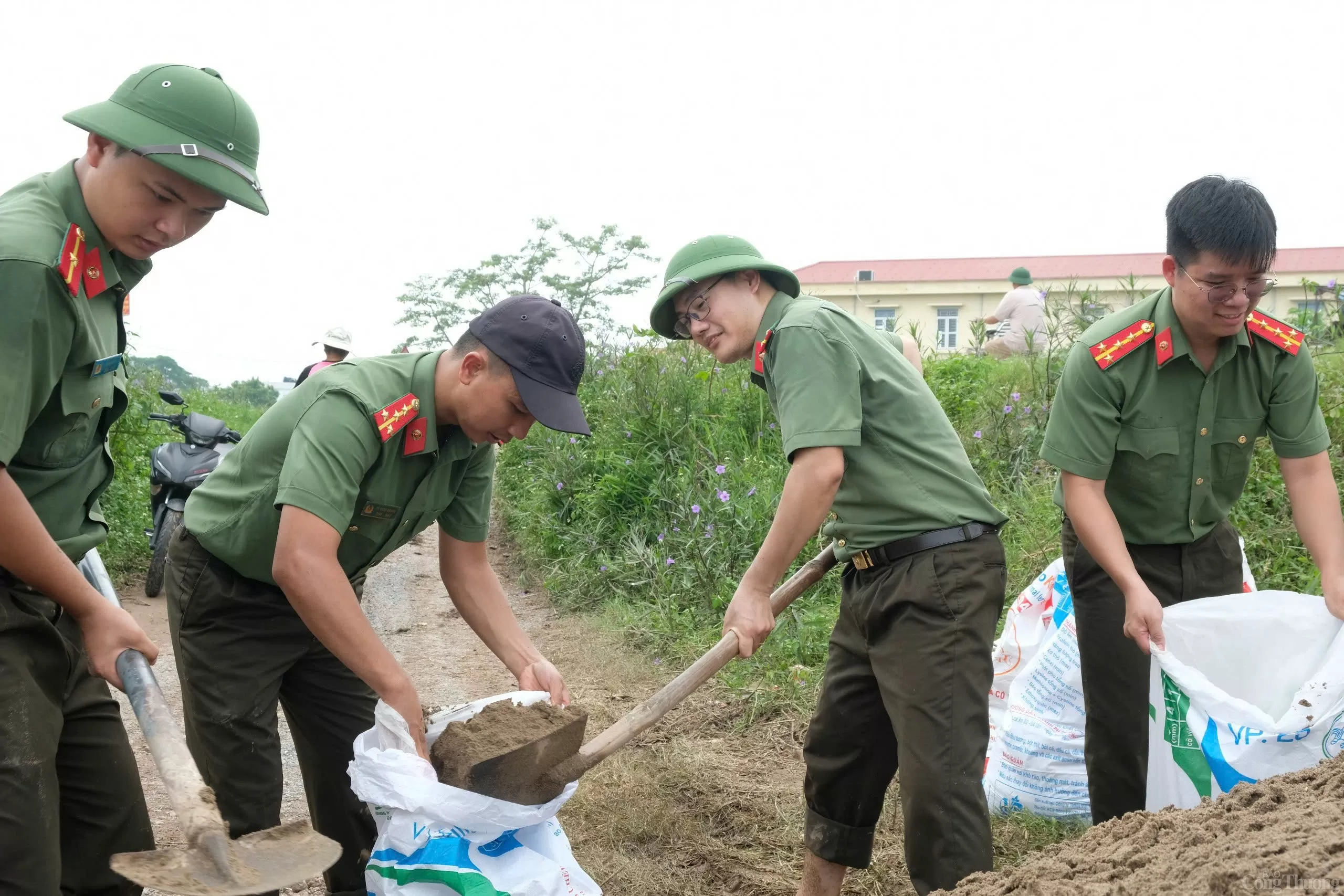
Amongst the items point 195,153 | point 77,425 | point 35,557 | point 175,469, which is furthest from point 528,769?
point 175,469

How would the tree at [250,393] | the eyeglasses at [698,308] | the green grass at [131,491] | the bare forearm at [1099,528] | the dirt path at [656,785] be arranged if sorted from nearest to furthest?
the bare forearm at [1099,528] → the eyeglasses at [698,308] → the dirt path at [656,785] → the green grass at [131,491] → the tree at [250,393]

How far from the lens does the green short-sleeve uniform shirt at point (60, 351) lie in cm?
184

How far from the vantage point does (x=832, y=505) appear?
277 cm

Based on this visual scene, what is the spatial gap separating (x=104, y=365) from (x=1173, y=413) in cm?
254

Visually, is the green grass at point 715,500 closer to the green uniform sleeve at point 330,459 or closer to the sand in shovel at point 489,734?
the sand in shovel at point 489,734

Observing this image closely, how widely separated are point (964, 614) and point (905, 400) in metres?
0.54

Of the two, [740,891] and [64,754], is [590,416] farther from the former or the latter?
[64,754]

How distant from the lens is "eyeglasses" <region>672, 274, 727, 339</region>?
2828mm

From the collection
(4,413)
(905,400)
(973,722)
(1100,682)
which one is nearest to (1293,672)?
(1100,682)

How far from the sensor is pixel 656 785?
3963 mm

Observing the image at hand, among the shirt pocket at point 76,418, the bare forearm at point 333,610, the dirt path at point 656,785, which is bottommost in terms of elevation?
the dirt path at point 656,785

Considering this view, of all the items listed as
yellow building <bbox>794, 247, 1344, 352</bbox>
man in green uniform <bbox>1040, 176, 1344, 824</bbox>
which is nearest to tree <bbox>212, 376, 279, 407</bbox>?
yellow building <bbox>794, 247, 1344, 352</bbox>

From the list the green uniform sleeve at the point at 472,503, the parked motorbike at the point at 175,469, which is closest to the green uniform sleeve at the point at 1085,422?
the green uniform sleeve at the point at 472,503

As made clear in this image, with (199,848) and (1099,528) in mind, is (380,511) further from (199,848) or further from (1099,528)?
(1099,528)
